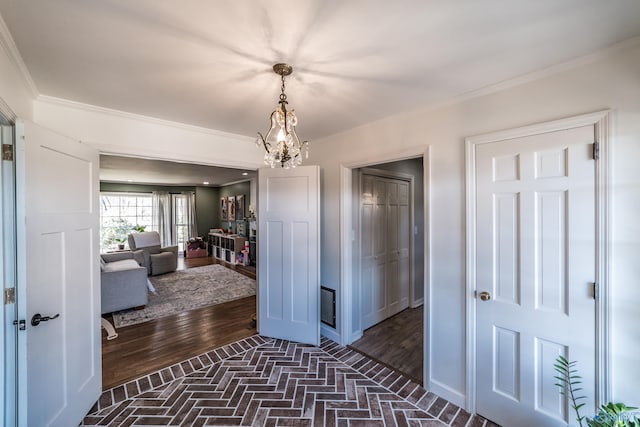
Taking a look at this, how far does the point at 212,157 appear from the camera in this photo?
294 centimetres

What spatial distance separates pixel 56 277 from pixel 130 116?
1.48 m

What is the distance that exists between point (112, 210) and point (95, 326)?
24.0ft

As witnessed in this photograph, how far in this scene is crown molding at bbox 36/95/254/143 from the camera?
2071mm

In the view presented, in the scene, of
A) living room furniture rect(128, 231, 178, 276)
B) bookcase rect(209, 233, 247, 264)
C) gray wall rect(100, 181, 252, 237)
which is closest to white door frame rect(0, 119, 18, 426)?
living room furniture rect(128, 231, 178, 276)

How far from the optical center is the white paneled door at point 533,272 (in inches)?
61.9

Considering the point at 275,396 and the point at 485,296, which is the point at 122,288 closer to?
the point at 275,396

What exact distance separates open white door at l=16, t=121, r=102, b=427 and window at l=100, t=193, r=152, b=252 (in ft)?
22.4

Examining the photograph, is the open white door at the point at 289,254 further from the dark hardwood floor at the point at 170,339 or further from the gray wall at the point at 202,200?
the gray wall at the point at 202,200

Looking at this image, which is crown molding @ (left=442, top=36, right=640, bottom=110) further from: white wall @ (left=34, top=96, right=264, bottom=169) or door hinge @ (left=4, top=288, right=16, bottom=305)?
door hinge @ (left=4, top=288, right=16, bottom=305)

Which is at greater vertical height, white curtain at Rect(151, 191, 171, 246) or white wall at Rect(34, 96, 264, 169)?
white wall at Rect(34, 96, 264, 169)

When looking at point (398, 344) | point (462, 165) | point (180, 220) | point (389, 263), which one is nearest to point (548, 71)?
point (462, 165)

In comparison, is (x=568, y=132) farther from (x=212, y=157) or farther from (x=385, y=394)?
(x=212, y=157)

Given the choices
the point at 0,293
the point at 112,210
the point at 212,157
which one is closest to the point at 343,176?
the point at 212,157

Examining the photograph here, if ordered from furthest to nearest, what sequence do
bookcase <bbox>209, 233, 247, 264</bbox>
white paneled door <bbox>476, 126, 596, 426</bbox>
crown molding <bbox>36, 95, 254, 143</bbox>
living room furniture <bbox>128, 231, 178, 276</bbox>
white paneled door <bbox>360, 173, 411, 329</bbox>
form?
bookcase <bbox>209, 233, 247, 264</bbox> → living room furniture <bbox>128, 231, 178, 276</bbox> → white paneled door <bbox>360, 173, 411, 329</bbox> → crown molding <bbox>36, 95, 254, 143</bbox> → white paneled door <bbox>476, 126, 596, 426</bbox>
